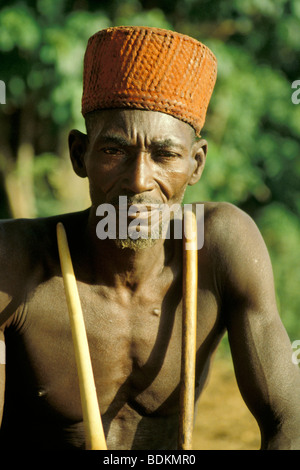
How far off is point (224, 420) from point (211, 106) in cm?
255

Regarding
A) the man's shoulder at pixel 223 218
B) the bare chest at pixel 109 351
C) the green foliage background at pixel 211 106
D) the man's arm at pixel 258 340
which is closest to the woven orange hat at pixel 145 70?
the man's shoulder at pixel 223 218

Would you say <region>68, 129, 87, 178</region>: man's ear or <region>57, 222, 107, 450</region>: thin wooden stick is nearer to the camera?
<region>57, 222, 107, 450</region>: thin wooden stick

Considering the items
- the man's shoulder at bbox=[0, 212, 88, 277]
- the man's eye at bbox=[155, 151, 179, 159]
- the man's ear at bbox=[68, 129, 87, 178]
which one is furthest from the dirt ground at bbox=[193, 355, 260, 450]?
the man's eye at bbox=[155, 151, 179, 159]

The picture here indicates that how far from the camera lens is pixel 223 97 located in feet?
17.7

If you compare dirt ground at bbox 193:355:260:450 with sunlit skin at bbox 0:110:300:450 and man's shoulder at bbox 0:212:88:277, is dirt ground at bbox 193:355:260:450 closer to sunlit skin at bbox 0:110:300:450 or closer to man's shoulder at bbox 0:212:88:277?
sunlit skin at bbox 0:110:300:450

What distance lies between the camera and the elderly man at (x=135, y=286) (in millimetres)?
2029

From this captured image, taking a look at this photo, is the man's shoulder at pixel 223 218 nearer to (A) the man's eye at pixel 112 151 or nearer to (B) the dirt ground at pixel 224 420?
(A) the man's eye at pixel 112 151

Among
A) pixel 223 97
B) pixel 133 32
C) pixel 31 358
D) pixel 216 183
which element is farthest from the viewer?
pixel 216 183

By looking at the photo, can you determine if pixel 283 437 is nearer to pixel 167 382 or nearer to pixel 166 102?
pixel 167 382

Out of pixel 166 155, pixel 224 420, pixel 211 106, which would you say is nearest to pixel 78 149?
pixel 166 155

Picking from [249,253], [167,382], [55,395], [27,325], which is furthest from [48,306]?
[249,253]

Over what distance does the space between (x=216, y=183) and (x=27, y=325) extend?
3.84 meters

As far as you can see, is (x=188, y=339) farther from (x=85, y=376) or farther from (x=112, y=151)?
(x=112, y=151)

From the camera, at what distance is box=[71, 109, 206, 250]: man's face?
78.4 inches
